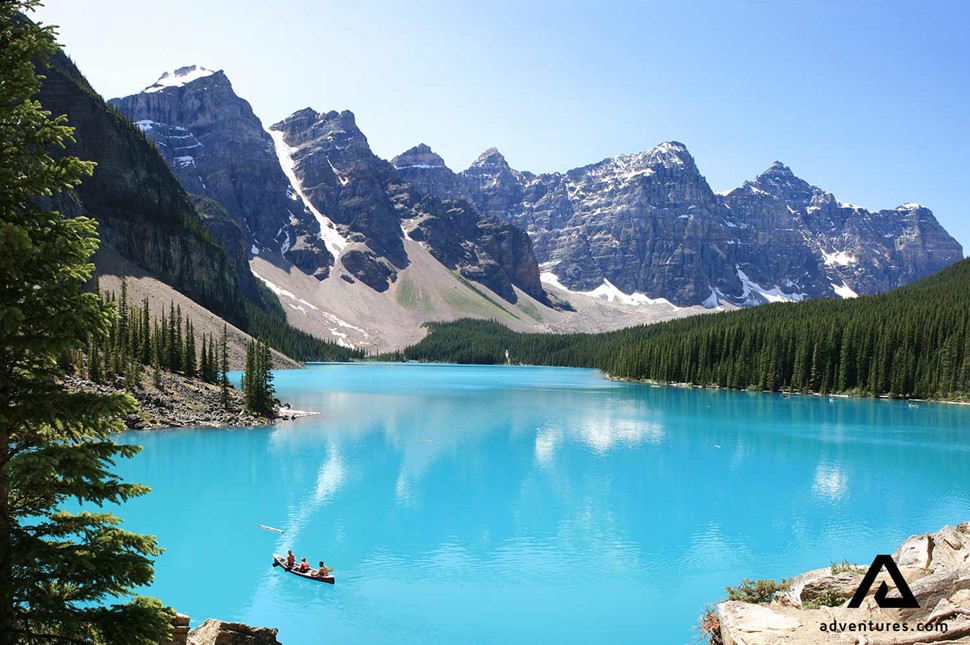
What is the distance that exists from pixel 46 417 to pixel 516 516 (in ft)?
88.4

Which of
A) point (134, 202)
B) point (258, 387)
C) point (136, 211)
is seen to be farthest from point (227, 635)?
point (134, 202)

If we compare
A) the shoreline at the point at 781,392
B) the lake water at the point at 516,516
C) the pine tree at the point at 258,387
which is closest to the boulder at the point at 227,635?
the lake water at the point at 516,516

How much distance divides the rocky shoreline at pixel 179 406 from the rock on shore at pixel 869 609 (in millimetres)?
54091

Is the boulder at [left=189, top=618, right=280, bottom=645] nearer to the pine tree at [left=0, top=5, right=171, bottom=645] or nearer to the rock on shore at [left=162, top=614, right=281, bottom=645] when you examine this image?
the rock on shore at [left=162, top=614, right=281, bottom=645]

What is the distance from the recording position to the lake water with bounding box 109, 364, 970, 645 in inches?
858

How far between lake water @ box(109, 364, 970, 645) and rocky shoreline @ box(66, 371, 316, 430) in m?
3.00

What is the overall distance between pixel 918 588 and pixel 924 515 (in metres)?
26.8

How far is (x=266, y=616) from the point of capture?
68.8 ft

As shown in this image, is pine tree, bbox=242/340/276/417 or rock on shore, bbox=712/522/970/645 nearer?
rock on shore, bbox=712/522/970/645

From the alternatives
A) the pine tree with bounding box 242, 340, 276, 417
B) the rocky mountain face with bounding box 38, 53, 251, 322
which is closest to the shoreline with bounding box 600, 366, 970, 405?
the pine tree with bounding box 242, 340, 276, 417

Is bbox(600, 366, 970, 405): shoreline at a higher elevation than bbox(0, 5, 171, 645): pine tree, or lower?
lower

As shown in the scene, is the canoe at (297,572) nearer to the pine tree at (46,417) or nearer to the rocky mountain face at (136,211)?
the pine tree at (46,417)

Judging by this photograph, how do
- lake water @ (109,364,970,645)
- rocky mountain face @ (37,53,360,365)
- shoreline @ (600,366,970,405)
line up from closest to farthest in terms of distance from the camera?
lake water @ (109,364,970,645)
shoreline @ (600,366,970,405)
rocky mountain face @ (37,53,360,365)

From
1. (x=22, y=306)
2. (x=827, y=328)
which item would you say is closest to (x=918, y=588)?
(x=22, y=306)
